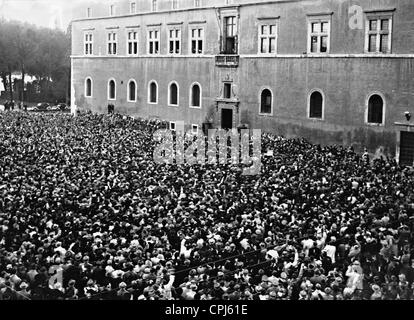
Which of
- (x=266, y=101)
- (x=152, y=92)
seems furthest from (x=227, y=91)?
(x=152, y=92)

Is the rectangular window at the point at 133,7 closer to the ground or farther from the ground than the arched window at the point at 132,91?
farther from the ground

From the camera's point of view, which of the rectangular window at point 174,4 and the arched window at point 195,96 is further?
the rectangular window at point 174,4

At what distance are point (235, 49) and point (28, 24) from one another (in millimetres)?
25481

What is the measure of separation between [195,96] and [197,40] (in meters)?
3.63

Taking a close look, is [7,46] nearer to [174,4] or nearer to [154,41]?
[154,41]

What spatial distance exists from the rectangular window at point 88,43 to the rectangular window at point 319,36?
23147 millimetres

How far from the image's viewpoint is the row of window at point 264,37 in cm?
2955

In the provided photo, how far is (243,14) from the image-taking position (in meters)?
36.0

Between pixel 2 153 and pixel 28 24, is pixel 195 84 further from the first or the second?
pixel 28 24

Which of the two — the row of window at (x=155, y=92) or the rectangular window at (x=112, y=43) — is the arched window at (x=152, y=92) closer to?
the row of window at (x=155, y=92)

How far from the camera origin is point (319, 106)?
3272 cm

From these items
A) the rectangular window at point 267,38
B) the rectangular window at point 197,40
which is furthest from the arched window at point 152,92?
the rectangular window at point 267,38

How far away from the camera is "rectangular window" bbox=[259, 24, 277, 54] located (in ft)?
114
